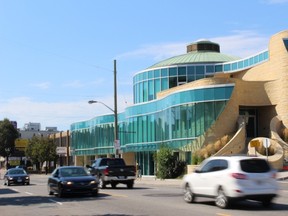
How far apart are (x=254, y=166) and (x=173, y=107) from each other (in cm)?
3708

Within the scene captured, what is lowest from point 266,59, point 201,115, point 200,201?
point 200,201

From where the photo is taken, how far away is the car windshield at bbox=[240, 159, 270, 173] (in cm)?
1576

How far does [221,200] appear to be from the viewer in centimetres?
1602

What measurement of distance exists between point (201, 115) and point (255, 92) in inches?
240

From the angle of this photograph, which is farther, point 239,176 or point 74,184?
point 74,184

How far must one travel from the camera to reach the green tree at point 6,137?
10931cm

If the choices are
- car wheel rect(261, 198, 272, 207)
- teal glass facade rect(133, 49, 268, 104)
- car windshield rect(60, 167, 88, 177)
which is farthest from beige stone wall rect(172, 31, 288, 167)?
car wheel rect(261, 198, 272, 207)

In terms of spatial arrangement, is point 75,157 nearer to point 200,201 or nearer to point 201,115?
point 201,115

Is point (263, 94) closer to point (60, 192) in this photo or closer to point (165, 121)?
point (165, 121)

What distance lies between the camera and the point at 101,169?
30.3 metres

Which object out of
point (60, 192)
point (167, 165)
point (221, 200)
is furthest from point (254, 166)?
point (167, 165)

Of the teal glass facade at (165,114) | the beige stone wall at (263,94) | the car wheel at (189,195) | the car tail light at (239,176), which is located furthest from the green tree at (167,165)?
the car tail light at (239,176)

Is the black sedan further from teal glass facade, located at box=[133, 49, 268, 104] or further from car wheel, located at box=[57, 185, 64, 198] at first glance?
teal glass facade, located at box=[133, 49, 268, 104]

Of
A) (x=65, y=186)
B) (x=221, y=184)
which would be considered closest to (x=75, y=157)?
(x=65, y=186)
